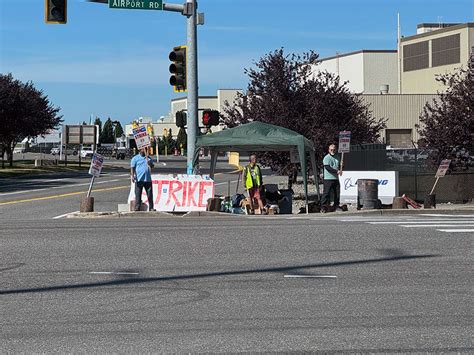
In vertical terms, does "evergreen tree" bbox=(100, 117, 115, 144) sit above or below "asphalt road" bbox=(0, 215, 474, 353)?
above


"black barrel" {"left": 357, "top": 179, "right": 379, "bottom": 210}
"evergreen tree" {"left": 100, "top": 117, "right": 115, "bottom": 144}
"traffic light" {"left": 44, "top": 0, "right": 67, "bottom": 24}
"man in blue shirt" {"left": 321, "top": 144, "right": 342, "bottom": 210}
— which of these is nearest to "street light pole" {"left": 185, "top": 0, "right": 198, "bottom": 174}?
"man in blue shirt" {"left": 321, "top": 144, "right": 342, "bottom": 210}

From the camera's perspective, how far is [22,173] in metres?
62.9

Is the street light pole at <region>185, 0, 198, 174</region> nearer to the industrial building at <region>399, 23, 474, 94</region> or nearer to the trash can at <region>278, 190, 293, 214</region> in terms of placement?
the trash can at <region>278, 190, 293, 214</region>

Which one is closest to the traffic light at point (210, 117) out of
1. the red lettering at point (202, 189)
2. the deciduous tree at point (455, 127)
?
the red lettering at point (202, 189)

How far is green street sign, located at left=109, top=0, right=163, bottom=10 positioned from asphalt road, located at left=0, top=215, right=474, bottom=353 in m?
8.09

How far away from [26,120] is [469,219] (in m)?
54.4

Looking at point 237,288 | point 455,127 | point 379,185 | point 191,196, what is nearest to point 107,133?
point 455,127

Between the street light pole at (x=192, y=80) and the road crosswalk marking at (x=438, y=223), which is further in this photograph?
the street light pole at (x=192, y=80)

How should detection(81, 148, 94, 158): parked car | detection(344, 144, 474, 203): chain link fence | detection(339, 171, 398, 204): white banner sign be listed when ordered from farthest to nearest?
detection(81, 148, 94, 158): parked car → detection(344, 144, 474, 203): chain link fence → detection(339, 171, 398, 204): white banner sign

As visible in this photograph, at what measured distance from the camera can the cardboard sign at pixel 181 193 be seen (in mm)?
25109

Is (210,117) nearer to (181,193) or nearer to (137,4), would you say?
(181,193)

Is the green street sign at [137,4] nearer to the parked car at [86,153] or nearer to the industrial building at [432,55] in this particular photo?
the industrial building at [432,55]

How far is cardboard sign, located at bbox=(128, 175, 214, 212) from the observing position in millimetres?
25109

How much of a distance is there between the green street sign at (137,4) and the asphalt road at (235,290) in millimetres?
8090
